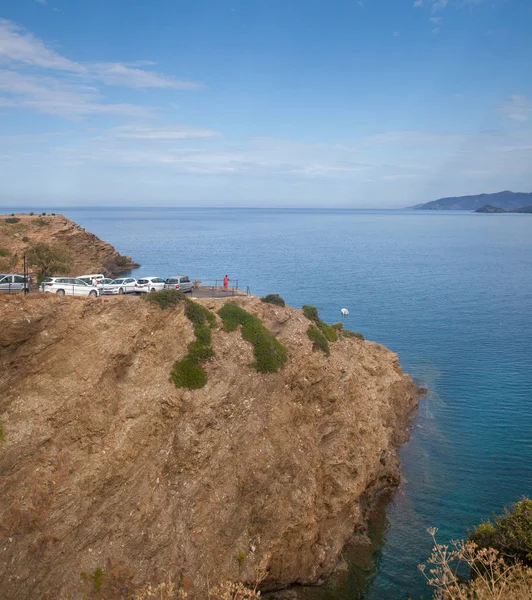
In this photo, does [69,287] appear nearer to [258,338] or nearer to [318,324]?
[258,338]

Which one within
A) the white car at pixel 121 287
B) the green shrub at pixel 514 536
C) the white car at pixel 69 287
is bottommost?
the green shrub at pixel 514 536

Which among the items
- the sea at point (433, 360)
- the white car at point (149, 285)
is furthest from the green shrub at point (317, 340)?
the white car at point (149, 285)

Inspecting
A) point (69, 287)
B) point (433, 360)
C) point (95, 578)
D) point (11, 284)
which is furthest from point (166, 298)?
point (433, 360)

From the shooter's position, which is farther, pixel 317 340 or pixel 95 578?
pixel 317 340

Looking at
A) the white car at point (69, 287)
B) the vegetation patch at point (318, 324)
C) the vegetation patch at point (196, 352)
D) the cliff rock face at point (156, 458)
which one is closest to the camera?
the cliff rock face at point (156, 458)

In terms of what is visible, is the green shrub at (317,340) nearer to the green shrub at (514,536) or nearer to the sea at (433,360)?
the sea at (433,360)

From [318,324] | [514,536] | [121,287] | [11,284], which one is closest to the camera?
[514,536]

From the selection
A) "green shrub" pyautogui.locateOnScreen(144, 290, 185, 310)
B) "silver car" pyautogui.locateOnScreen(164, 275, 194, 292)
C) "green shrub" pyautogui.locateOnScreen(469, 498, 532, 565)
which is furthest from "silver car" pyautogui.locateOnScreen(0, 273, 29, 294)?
"green shrub" pyautogui.locateOnScreen(469, 498, 532, 565)
